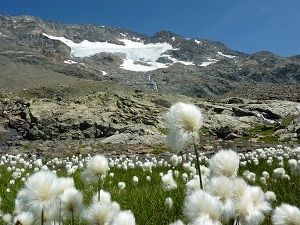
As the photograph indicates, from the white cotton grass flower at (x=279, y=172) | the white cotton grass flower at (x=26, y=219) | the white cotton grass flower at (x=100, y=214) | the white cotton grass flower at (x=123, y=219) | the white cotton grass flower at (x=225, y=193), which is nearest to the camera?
the white cotton grass flower at (x=123, y=219)

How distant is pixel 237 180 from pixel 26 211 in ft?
5.27

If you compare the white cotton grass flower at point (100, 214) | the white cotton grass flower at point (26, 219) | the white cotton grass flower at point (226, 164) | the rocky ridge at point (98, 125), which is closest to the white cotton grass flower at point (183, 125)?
the white cotton grass flower at point (226, 164)

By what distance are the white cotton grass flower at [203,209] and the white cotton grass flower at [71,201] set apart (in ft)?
3.69

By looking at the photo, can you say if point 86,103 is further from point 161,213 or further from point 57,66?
point 57,66

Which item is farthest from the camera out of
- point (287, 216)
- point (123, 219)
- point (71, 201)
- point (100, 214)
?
point (71, 201)

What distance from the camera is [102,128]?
36562 mm

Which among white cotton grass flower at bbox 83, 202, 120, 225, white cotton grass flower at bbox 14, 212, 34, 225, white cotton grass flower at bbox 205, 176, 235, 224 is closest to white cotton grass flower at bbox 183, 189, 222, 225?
white cotton grass flower at bbox 205, 176, 235, 224

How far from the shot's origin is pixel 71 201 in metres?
3.24

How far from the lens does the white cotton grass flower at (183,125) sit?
10.6 ft

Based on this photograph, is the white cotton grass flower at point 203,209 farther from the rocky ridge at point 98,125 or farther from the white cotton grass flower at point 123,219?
the rocky ridge at point 98,125

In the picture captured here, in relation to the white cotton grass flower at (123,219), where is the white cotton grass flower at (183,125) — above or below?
above

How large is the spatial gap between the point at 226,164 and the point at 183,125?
1.74ft

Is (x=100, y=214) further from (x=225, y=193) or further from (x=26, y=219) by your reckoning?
(x=225, y=193)

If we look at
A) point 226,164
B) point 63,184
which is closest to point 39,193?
point 63,184
